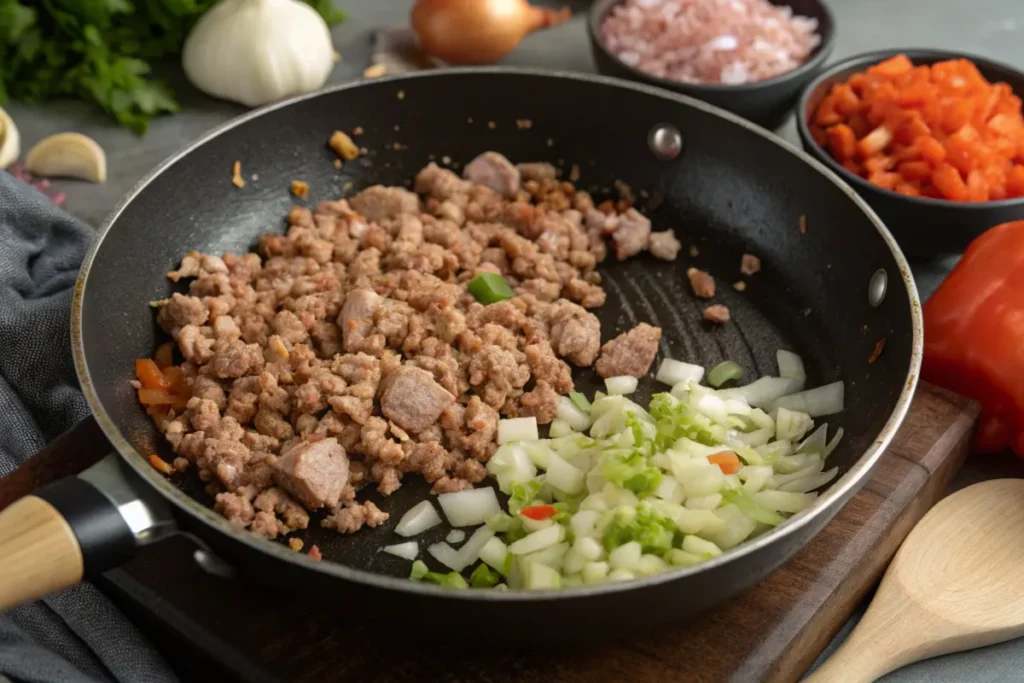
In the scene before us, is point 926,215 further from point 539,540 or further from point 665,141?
point 539,540

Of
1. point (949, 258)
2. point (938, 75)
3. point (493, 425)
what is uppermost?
point (938, 75)

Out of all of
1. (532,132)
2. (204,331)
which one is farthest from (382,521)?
(532,132)

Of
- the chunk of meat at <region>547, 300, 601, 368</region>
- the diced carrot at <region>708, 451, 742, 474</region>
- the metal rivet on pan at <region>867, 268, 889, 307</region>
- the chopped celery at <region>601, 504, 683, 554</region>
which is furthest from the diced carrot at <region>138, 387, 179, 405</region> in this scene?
the metal rivet on pan at <region>867, 268, 889, 307</region>

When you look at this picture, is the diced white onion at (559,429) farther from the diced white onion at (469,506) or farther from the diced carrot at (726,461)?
the diced carrot at (726,461)

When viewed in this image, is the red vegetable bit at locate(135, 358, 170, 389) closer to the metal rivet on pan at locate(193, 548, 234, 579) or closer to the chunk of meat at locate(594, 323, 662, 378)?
the metal rivet on pan at locate(193, 548, 234, 579)

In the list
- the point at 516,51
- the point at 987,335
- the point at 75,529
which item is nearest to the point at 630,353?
the point at 987,335

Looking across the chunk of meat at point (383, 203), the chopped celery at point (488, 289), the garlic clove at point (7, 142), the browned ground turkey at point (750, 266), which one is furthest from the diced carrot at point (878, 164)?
the garlic clove at point (7, 142)

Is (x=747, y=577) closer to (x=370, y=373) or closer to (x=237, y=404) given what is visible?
(x=370, y=373)
